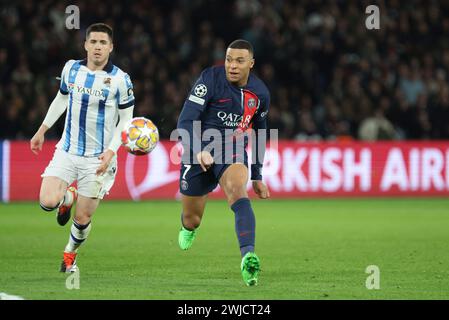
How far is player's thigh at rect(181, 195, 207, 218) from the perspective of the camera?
931 centimetres

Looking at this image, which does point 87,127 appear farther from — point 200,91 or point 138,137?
point 200,91

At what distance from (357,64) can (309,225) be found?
24.4ft

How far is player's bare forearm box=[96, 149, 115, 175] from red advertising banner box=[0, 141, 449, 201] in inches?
365

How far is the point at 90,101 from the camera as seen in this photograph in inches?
344

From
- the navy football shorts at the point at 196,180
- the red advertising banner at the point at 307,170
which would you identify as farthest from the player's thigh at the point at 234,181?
the red advertising banner at the point at 307,170

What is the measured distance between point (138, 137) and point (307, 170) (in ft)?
34.5

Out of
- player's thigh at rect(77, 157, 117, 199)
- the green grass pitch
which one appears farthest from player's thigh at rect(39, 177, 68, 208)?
the green grass pitch

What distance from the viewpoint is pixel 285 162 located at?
1877 centimetres

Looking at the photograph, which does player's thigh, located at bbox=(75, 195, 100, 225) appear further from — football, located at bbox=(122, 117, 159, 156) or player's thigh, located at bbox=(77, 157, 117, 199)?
football, located at bbox=(122, 117, 159, 156)

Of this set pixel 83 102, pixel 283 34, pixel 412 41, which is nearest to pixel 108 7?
pixel 283 34

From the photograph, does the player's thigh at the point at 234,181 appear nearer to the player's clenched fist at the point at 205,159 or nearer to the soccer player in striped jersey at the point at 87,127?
the player's clenched fist at the point at 205,159

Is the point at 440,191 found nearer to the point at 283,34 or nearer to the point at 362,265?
the point at 283,34

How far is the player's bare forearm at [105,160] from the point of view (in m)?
8.46

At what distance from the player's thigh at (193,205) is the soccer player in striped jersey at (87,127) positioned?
2.77ft
